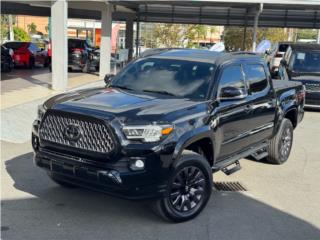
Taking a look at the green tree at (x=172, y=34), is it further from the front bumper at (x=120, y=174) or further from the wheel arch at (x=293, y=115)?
the front bumper at (x=120, y=174)

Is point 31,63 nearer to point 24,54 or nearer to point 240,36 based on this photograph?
point 24,54

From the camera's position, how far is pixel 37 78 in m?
17.8

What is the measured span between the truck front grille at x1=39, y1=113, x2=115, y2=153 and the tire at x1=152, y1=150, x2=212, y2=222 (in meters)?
0.78

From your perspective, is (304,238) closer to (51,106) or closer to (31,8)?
(51,106)

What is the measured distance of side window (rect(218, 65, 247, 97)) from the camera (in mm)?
5531

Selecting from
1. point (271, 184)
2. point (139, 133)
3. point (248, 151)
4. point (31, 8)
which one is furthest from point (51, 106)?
point (31, 8)

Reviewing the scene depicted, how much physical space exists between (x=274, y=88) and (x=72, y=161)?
3.84 meters

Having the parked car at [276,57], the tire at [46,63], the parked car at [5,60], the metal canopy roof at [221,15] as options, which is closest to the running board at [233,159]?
the parked car at [276,57]

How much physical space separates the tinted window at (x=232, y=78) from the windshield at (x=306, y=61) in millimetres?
8340

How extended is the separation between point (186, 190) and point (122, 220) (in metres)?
0.77

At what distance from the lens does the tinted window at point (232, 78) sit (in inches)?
218

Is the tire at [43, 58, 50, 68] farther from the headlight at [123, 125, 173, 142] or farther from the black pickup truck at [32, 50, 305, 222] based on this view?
the headlight at [123, 125, 173, 142]

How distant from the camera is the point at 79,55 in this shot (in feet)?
70.6

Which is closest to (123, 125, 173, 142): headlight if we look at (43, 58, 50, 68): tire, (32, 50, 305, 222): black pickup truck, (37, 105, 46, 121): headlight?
(32, 50, 305, 222): black pickup truck
